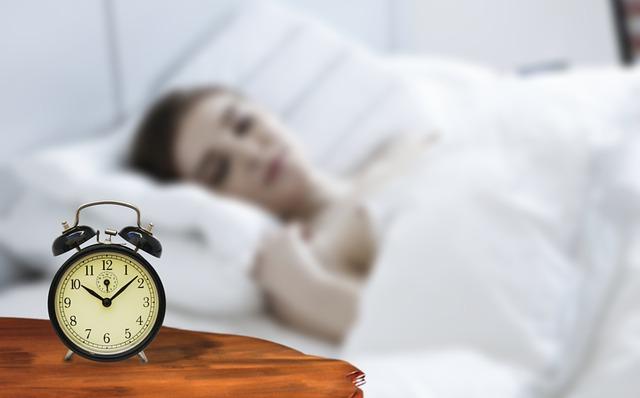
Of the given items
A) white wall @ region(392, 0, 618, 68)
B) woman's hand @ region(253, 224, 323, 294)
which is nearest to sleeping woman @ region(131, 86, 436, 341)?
woman's hand @ region(253, 224, 323, 294)

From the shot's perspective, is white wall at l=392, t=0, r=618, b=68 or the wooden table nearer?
the wooden table

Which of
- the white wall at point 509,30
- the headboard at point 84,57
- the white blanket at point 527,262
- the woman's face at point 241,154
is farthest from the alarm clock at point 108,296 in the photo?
the white wall at point 509,30

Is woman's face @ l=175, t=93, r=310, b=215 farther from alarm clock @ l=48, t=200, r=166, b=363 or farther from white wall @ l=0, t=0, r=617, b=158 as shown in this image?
alarm clock @ l=48, t=200, r=166, b=363

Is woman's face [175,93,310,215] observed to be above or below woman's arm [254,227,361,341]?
above

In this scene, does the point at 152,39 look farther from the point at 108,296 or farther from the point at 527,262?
the point at 108,296

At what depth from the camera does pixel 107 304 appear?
19 cm

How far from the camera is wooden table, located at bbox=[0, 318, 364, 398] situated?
0.64 ft

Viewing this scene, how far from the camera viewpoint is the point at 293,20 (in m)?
1.05

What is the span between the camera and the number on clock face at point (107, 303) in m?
0.19

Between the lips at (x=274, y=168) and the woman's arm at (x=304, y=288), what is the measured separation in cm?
8

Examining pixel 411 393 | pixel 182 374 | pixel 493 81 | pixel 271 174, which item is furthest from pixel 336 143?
pixel 182 374

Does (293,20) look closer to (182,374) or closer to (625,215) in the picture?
(625,215)

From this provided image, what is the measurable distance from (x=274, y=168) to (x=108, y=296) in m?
0.65

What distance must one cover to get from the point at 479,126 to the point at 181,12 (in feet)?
1.18
